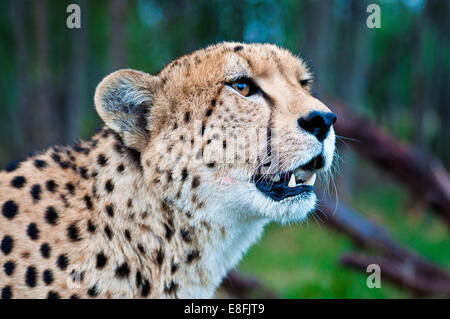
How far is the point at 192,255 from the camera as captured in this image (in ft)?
8.48

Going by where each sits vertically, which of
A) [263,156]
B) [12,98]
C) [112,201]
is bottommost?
[12,98]

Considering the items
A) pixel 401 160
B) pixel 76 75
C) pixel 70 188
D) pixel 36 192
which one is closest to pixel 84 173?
pixel 70 188

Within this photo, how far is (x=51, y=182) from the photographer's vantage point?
265cm

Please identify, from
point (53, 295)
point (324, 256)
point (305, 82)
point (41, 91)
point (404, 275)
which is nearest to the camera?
point (53, 295)

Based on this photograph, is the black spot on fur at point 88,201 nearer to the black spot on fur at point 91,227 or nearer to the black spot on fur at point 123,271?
the black spot on fur at point 91,227

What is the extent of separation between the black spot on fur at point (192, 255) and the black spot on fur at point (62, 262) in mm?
589

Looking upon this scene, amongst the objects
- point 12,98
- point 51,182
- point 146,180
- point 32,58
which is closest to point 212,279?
point 146,180

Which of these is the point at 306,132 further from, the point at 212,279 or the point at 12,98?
the point at 12,98

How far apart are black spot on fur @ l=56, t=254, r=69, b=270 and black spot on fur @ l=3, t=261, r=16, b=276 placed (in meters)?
0.21

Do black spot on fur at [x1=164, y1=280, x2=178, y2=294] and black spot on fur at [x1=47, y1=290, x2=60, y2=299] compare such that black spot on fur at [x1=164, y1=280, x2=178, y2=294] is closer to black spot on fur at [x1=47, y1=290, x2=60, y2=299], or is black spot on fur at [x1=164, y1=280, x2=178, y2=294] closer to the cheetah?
the cheetah

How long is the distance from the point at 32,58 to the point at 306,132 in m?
13.2

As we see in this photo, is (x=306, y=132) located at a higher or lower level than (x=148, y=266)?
higher

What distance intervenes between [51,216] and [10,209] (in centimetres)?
21

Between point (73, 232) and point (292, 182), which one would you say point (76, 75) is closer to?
point (73, 232)
